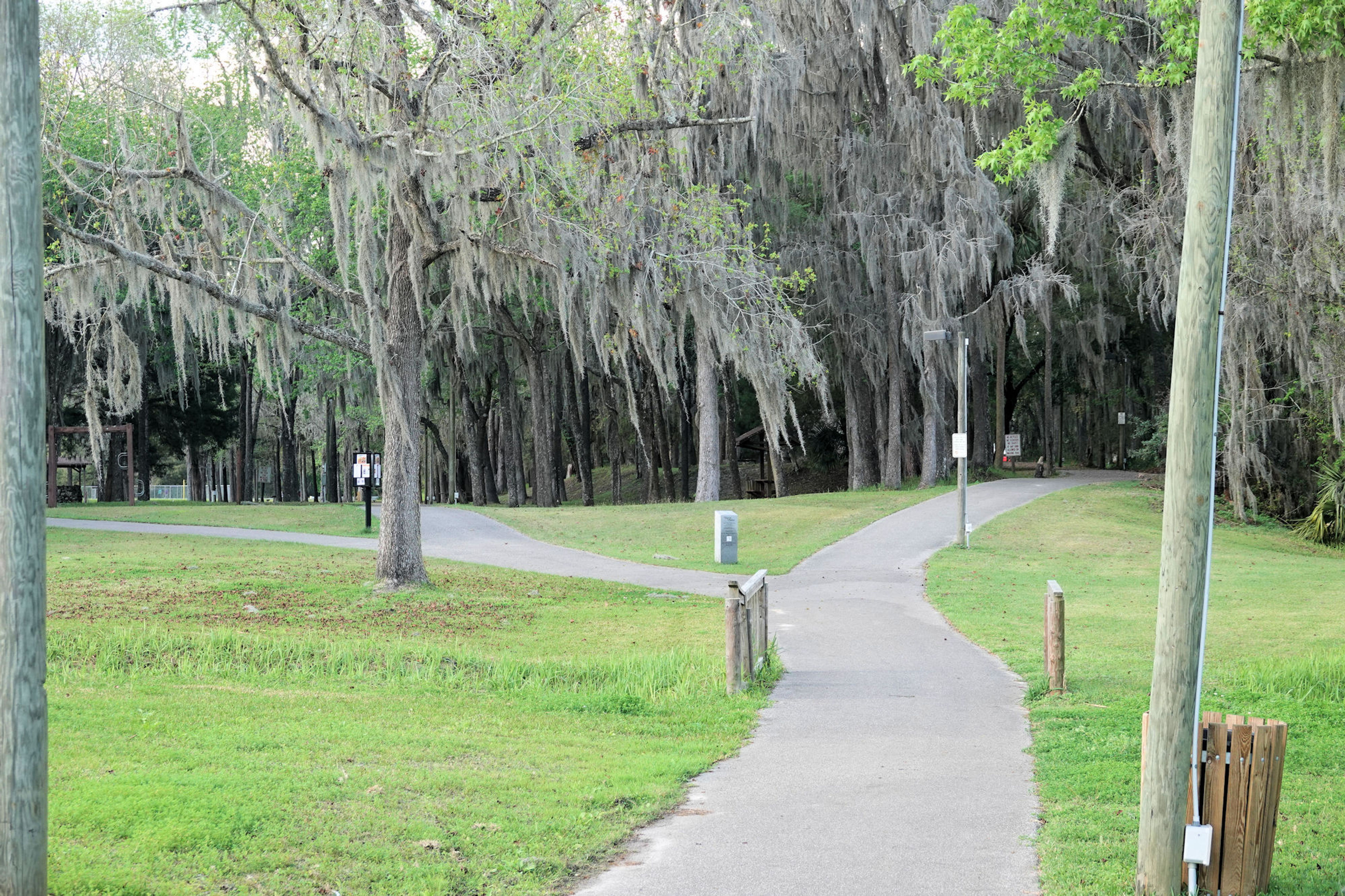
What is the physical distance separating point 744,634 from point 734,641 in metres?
0.31

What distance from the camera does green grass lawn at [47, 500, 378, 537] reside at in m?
29.3

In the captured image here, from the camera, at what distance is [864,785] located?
7211 millimetres

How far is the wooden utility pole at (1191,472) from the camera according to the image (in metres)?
5.11

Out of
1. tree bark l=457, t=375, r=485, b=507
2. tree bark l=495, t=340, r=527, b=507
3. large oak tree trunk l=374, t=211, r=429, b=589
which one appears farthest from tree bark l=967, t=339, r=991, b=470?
large oak tree trunk l=374, t=211, r=429, b=589

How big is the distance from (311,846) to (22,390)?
247 cm

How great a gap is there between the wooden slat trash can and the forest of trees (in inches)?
345

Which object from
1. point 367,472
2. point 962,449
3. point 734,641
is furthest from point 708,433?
point 734,641

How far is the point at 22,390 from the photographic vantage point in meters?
4.61

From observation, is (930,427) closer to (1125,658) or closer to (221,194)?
(1125,658)

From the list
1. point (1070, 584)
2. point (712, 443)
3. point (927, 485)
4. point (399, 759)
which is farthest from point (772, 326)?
point (927, 485)

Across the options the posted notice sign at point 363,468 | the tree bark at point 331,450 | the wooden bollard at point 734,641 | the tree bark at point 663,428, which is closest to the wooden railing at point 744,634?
the wooden bollard at point 734,641

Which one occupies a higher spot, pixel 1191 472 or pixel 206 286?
pixel 206 286

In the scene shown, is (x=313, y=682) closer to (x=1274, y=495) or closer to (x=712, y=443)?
(x=712, y=443)

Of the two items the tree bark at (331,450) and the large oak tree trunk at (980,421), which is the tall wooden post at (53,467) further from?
the large oak tree trunk at (980,421)
